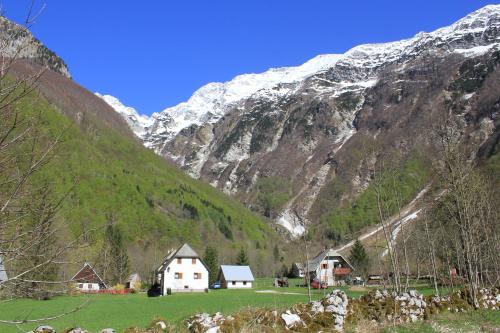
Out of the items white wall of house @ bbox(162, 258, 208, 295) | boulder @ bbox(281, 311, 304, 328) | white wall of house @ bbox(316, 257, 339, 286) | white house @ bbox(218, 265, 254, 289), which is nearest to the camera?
boulder @ bbox(281, 311, 304, 328)

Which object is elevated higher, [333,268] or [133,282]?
[333,268]

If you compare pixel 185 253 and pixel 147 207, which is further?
pixel 147 207

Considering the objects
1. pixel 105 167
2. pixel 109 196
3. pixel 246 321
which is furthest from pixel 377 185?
pixel 105 167

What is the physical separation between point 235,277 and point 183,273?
1469cm

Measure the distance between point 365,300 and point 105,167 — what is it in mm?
170026

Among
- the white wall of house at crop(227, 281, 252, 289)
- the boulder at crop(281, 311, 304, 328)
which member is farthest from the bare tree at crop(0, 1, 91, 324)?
the white wall of house at crop(227, 281, 252, 289)

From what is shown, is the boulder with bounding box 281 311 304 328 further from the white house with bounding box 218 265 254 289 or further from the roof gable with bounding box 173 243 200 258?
the white house with bounding box 218 265 254 289

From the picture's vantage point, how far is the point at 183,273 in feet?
267

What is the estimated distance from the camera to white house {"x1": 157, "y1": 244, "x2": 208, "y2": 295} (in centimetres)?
7969

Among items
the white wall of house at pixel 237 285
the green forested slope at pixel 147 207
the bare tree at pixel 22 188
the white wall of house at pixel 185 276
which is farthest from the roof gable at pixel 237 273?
the bare tree at pixel 22 188

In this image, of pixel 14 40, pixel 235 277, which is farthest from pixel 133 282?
pixel 14 40

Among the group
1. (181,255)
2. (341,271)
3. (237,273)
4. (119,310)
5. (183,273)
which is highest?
(181,255)

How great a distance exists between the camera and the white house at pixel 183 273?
79.7m

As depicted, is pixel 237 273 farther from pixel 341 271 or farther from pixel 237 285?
pixel 341 271
